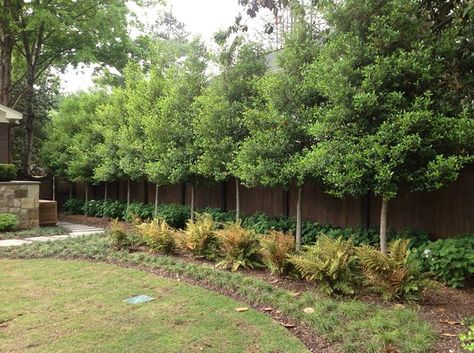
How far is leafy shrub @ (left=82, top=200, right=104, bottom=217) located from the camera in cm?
1502

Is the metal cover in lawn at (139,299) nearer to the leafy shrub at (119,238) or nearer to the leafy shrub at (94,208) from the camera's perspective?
the leafy shrub at (119,238)

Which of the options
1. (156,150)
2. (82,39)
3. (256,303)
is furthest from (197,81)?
(82,39)

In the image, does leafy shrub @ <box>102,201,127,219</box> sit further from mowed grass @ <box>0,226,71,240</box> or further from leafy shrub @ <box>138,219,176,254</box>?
leafy shrub @ <box>138,219,176,254</box>

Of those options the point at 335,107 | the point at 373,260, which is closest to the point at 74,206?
the point at 335,107

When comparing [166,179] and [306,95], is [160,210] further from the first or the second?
[306,95]

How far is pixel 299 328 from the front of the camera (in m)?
4.26

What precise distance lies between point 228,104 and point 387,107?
3885 millimetres

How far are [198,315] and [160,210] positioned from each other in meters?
7.53

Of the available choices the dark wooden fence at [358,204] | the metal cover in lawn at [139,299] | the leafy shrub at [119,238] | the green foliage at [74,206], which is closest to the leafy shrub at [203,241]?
the leafy shrub at [119,238]

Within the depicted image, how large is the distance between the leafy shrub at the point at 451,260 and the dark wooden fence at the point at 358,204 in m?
0.90

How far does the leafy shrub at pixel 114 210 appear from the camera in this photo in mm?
14195

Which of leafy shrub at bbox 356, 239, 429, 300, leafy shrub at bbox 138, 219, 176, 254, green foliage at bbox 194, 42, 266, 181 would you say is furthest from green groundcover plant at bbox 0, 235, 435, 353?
green foliage at bbox 194, 42, 266, 181

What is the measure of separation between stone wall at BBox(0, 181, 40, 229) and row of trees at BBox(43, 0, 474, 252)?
11.3 feet

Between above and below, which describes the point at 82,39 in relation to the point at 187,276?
above
